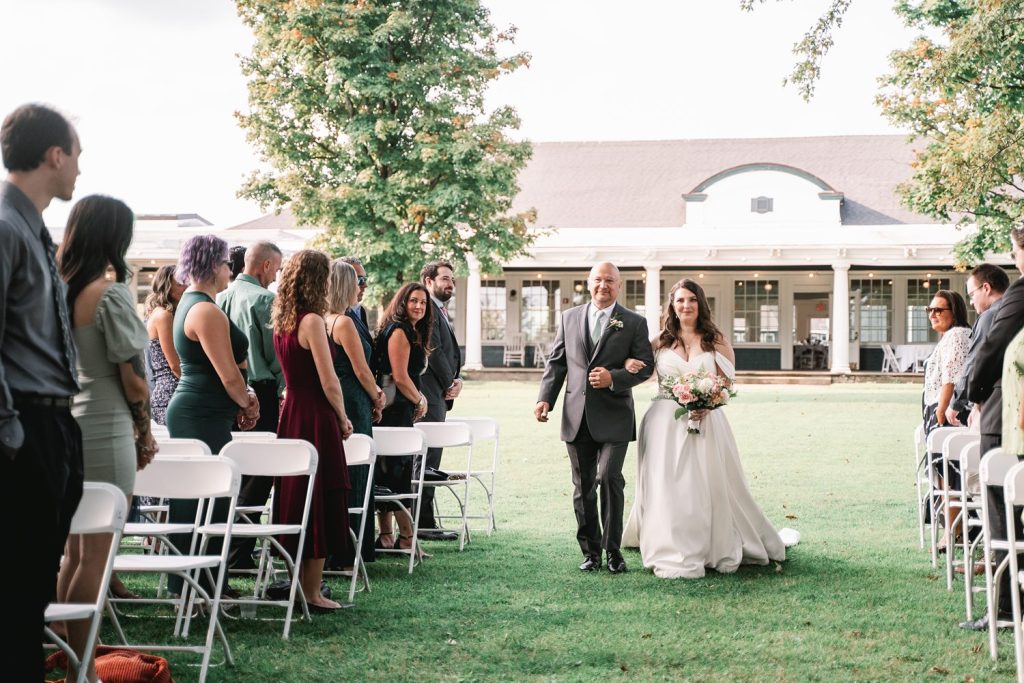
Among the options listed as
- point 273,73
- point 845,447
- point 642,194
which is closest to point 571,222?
point 642,194

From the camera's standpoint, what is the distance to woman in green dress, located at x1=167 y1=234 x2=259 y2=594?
560cm

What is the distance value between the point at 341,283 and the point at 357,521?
5.05 feet

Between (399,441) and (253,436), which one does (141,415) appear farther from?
(399,441)

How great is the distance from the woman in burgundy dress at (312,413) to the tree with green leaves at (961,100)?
9036 mm

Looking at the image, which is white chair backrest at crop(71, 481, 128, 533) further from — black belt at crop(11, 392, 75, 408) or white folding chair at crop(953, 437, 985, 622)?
white folding chair at crop(953, 437, 985, 622)

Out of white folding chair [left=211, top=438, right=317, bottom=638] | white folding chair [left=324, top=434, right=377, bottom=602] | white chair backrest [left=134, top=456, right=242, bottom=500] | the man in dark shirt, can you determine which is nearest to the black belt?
the man in dark shirt

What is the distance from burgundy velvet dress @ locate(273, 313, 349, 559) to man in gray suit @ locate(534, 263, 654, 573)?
6.10 feet

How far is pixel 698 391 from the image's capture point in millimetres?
→ 6949

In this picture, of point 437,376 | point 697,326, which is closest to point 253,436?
point 437,376

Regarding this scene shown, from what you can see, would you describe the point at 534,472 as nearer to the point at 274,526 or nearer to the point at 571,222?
the point at 274,526

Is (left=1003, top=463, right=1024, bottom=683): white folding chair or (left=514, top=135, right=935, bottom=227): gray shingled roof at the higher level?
(left=514, top=135, right=935, bottom=227): gray shingled roof

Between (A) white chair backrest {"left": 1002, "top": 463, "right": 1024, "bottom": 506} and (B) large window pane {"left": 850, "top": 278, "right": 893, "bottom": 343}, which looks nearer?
(A) white chair backrest {"left": 1002, "top": 463, "right": 1024, "bottom": 506}

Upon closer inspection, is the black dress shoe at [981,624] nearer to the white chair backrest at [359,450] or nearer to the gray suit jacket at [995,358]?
the gray suit jacket at [995,358]

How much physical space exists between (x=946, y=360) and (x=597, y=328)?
250 centimetres
